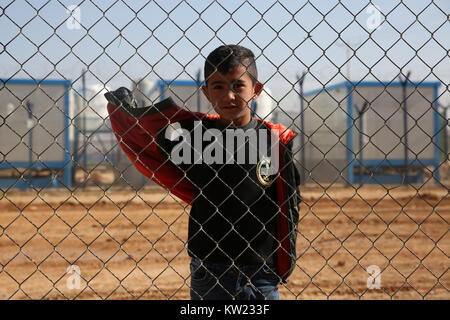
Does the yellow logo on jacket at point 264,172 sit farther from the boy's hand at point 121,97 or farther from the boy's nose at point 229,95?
the boy's hand at point 121,97

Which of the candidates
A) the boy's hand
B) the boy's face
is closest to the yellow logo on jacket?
the boy's face

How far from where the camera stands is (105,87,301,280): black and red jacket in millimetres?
2344

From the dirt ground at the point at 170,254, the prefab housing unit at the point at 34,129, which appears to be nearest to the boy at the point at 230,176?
the dirt ground at the point at 170,254

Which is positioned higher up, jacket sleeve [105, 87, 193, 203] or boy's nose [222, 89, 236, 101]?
boy's nose [222, 89, 236, 101]

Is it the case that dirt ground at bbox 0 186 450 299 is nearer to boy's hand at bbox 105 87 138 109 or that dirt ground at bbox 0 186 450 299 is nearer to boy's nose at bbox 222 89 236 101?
boy's hand at bbox 105 87 138 109

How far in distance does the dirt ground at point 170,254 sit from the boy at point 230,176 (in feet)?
0.59

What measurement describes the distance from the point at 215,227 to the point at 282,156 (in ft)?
1.65

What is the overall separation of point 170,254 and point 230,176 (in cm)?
440

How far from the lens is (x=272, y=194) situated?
2.45 m

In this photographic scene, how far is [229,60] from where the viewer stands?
237 cm

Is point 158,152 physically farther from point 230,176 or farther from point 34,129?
point 34,129

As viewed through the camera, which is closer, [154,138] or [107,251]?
[154,138]
